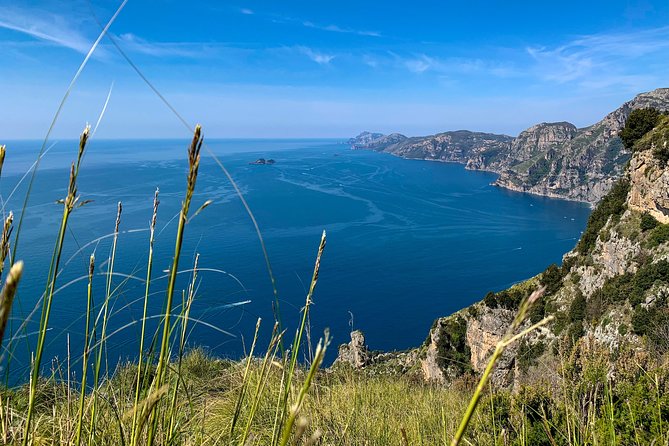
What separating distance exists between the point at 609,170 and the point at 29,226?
149332 millimetres

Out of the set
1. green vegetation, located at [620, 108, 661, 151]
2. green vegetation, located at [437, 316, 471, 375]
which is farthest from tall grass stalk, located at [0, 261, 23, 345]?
green vegetation, located at [620, 108, 661, 151]

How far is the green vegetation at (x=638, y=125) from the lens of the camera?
29625 mm

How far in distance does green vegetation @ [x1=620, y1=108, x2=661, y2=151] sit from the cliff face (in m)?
1.24

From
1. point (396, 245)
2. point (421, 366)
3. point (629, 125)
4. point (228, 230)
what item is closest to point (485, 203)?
point (396, 245)

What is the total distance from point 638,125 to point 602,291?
1411 cm

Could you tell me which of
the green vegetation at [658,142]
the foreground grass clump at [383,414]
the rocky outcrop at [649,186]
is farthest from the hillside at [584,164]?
the foreground grass clump at [383,414]

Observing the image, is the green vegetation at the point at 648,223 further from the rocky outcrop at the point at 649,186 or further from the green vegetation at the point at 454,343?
the green vegetation at the point at 454,343

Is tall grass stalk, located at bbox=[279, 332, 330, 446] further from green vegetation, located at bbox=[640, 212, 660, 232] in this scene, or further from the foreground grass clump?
green vegetation, located at bbox=[640, 212, 660, 232]

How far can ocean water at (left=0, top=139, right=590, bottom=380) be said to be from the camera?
41875mm

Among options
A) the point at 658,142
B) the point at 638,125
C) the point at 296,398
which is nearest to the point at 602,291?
the point at 658,142

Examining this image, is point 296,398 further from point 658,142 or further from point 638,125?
point 638,125

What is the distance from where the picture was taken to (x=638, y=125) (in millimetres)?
30047

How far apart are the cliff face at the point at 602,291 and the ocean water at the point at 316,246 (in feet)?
32.4

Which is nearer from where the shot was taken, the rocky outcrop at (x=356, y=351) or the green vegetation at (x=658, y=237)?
the green vegetation at (x=658, y=237)
